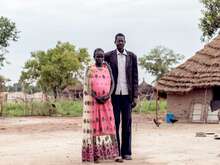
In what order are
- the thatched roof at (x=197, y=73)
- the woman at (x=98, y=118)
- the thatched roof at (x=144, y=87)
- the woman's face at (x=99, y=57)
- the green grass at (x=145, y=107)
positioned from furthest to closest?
the thatched roof at (x=144, y=87)
the green grass at (x=145, y=107)
the thatched roof at (x=197, y=73)
the woman's face at (x=99, y=57)
the woman at (x=98, y=118)

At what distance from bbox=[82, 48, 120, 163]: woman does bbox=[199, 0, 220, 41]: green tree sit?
20.8 metres

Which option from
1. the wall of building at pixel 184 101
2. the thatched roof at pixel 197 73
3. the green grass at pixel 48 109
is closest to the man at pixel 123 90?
the thatched roof at pixel 197 73

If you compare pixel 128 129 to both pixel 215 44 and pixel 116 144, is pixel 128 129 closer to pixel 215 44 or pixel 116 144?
pixel 116 144

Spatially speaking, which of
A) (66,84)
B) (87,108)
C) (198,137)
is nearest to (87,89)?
(87,108)

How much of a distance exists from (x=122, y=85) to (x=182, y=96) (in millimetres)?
13314

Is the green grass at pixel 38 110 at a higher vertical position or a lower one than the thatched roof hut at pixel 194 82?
lower

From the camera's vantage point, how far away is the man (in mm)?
8648

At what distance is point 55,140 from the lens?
12641 millimetres

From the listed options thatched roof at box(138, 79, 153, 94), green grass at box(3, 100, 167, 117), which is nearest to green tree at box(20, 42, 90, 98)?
thatched roof at box(138, 79, 153, 94)

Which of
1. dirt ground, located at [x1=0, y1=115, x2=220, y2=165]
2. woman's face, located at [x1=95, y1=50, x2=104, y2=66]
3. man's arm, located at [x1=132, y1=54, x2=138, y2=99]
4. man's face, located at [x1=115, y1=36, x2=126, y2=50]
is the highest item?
man's face, located at [x1=115, y1=36, x2=126, y2=50]

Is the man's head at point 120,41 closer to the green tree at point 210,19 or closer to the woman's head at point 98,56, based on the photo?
the woman's head at point 98,56

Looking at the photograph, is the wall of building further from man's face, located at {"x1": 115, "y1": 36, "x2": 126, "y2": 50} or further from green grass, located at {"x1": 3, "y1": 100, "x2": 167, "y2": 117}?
man's face, located at {"x1": 115, "y1": 36, "x2": 126, "y2": 50}

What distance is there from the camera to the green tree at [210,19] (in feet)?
93.4

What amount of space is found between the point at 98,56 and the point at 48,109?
67.3 ft
